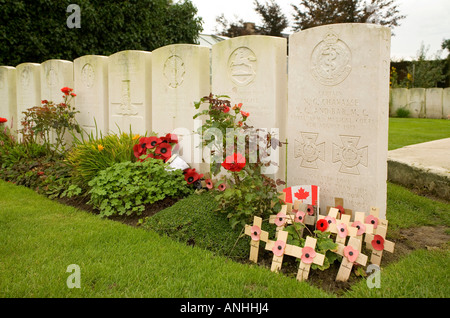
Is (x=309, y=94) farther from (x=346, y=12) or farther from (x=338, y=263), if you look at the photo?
(x=346, y=12)

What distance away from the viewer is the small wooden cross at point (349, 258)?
8.97 feet

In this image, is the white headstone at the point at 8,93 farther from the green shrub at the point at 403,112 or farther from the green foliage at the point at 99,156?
the green shrub at the point at 403,112

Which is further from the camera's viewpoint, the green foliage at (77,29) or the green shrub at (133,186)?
the green foliage at (77,29)

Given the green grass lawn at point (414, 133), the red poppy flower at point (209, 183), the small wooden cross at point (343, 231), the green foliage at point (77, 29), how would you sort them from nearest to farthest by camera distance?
the small wooden cross at point (343, 231) → the red poppy flower at point (209, 183) → the green grass lawn at point (414, 133) → the green foliage at point (77, 29)

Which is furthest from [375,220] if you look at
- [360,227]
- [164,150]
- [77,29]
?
[77,29]

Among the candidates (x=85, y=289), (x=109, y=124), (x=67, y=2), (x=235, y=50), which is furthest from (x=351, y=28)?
(x=67, y=2)

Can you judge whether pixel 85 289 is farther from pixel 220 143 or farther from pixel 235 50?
pixel 235 50

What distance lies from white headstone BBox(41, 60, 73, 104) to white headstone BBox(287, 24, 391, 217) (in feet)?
14.7

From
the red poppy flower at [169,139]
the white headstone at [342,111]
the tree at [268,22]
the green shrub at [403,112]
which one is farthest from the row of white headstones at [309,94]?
the tree at [268,22]

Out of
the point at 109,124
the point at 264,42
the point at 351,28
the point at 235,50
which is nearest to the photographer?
the point at 351,28

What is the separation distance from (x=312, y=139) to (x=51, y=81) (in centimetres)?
532

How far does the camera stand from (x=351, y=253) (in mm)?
2766

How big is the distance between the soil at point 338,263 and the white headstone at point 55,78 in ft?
10.3

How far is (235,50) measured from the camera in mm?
4168
